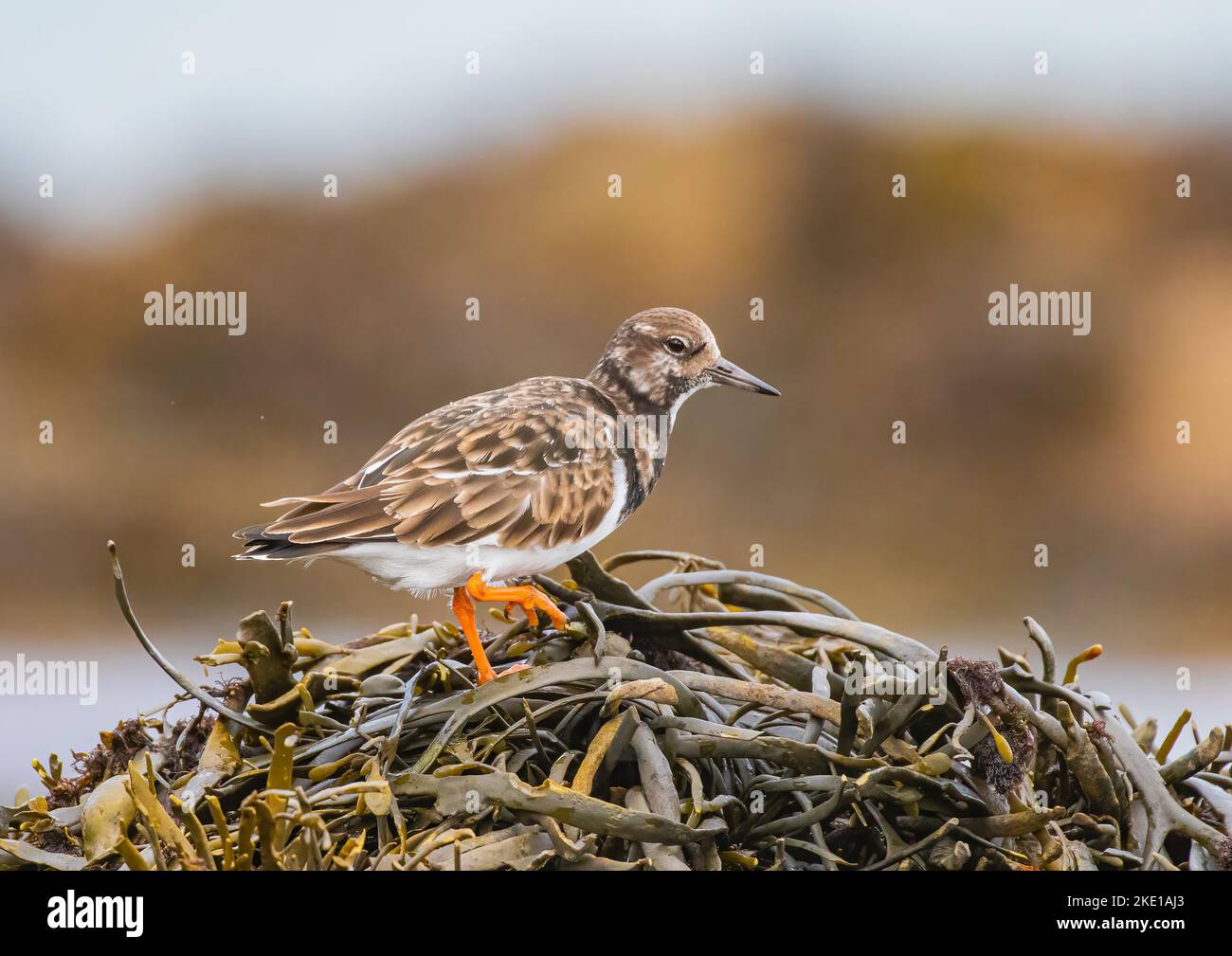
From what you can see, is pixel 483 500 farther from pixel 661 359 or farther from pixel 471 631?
pixel 661 359

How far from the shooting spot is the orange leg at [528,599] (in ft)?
4.96

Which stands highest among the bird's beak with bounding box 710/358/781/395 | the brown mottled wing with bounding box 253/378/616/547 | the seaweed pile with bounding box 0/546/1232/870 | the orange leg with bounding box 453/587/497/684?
the bird's beak with bounding box 710/358/781/395

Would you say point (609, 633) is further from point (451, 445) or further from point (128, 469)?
point (128, 469)

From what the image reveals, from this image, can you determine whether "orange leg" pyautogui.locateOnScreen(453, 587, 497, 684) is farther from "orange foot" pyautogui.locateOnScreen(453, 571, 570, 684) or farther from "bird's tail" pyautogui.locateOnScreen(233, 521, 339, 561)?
"bird's tail" pyautogui.locateOnScreen(233, 521, 339, 561)

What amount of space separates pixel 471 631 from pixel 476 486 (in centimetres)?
33

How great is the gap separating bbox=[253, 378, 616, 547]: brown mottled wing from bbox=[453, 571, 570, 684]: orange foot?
0.28ft

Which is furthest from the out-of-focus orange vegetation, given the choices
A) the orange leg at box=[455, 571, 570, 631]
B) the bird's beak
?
the orange leg at box=[455, 571, 570, 631]

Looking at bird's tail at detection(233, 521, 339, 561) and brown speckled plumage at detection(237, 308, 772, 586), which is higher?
brown speckled plumage at detection(237, 308, 772, 586)

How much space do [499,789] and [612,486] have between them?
83 centimetres

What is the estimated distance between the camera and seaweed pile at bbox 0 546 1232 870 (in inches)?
45.8

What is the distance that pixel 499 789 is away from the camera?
1.18 metres

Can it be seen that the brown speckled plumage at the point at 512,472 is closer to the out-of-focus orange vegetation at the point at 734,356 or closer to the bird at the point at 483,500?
the bird at the point at 483,500

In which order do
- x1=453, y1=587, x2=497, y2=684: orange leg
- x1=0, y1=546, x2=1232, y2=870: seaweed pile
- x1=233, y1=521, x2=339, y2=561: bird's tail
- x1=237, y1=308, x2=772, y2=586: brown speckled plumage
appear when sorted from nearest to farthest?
1. x1=0, y1=546, x2=1232, y2=870: seaweed pile
2. x1=453, y1=587, x2=497, y2=684: orange leg
3. x1=233, y1=521, x2=339, y2=561: bird's tail
4. x1=237, y1=308, x2=772, y2=586: brown speckled plumage

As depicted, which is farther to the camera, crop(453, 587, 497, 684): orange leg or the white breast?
the white breast
